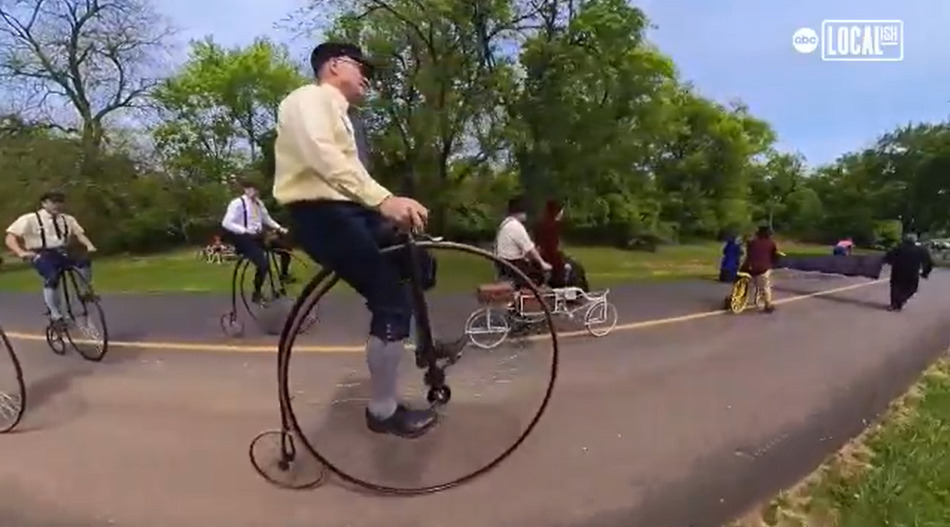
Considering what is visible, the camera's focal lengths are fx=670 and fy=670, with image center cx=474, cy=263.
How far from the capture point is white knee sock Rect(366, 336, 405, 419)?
4.22 feet

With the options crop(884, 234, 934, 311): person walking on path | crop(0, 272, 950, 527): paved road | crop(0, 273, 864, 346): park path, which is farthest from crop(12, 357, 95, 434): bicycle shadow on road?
crop(884, 234, 934, 311): person walking on path

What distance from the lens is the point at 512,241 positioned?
5.00 ft

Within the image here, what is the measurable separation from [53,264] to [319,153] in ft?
2.45

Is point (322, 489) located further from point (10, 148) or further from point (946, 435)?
point (946, 435)

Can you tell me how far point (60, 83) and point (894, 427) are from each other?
237cm

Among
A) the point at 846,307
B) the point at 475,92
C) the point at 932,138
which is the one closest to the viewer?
the point at 475,92

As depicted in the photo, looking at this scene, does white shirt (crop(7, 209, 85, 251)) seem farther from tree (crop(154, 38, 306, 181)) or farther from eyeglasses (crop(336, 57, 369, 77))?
eyeglasses (crop(336, 57, 369, 77))

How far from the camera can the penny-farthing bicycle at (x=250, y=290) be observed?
1.53 m

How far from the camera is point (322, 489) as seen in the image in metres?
1.28

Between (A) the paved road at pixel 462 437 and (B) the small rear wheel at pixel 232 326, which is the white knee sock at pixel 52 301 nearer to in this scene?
(A) the paved road at pixel 462 437

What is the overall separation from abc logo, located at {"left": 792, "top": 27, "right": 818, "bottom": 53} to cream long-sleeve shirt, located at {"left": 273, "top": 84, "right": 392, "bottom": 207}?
1.42 meters

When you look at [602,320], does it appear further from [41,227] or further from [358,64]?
[41,227]

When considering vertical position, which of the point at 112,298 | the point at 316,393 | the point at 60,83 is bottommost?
the point at 316,393

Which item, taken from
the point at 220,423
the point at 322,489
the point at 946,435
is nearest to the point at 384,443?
the point at 322,489
